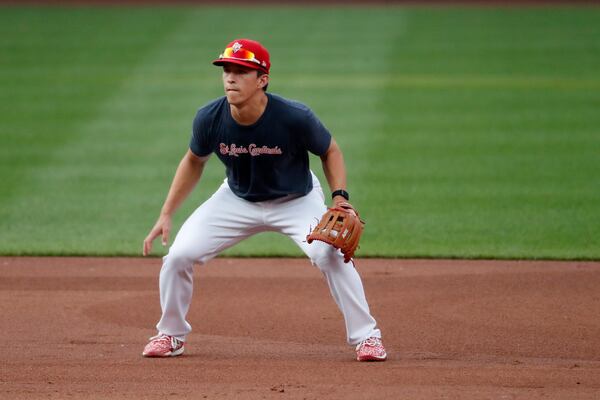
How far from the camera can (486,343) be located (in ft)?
22.1

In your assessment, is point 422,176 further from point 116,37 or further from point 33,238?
point 116,37

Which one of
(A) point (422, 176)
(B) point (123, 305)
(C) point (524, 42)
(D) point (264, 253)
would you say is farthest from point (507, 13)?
(B) point (123, 305)

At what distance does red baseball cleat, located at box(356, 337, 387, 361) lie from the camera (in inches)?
248

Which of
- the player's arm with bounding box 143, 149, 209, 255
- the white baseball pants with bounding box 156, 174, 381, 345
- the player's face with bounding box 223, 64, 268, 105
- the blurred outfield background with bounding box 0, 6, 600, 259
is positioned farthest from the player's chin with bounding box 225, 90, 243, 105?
the blurred outfield background with bounding box 0, 6, 600, 259

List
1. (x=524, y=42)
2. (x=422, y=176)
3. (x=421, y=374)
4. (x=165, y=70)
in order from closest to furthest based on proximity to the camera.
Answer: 1. (x=421, y=374)
2. (x=422, y=176)
3. (x=165, y=70)
4. (x=524, y=42)

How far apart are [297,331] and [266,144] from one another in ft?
4.55

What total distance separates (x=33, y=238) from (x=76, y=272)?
1.25 metres

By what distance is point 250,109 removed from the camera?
627 centimetres

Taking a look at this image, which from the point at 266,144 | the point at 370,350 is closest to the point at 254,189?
the point at 266,144

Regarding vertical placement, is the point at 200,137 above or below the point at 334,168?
above

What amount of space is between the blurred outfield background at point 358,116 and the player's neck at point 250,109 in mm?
3235

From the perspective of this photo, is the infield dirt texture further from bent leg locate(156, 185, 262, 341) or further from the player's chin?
the player's chin

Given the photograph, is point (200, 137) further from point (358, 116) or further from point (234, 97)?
point (358, 116)

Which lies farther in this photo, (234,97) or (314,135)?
(314,135)
